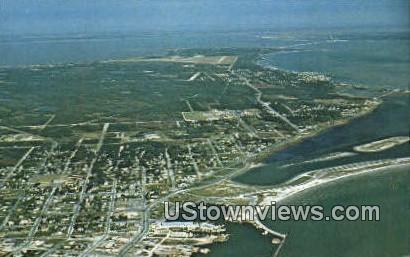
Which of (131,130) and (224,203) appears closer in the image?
(224,203)

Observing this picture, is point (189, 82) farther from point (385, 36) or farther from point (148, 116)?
point (385, 36)

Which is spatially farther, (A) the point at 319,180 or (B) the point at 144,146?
(B) the point at 144,146

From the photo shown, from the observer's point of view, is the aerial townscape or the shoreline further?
the shoreline

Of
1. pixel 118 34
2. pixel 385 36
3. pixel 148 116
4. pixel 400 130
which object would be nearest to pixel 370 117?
pixel 400 130

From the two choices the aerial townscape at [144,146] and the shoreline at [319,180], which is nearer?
the aerial townscape at [144,146]

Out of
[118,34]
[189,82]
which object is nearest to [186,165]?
[189,82]

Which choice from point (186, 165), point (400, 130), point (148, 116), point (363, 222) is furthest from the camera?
point (148, 116)

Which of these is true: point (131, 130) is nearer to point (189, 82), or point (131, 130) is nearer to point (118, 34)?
point (189, 82)

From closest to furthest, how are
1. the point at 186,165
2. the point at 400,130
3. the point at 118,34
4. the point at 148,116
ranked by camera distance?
the point at 186,165 < the point at 400,130 < the point at 148,116 < the point at 118,34
